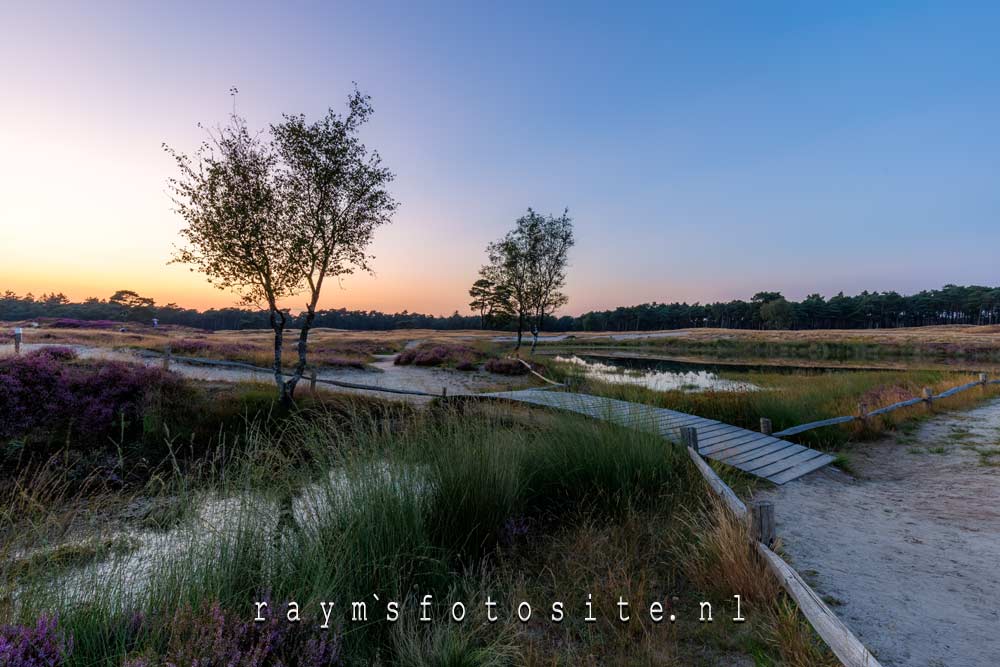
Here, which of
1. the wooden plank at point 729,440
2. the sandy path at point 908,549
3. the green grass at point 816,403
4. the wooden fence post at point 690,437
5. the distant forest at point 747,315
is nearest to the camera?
the sandy path at point 908,549

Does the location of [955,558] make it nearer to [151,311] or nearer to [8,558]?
[8,558]

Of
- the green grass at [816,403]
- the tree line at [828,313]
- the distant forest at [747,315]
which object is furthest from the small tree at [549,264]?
the tree line at [828,313]

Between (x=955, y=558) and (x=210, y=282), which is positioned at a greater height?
(x=210, y=282)

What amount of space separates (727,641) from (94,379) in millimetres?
13499

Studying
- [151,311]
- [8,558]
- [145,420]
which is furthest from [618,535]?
[151,311]

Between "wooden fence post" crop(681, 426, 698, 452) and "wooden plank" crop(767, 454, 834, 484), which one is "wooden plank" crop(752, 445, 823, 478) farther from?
"wooden fence post" crop(681, 426, 698, 452)


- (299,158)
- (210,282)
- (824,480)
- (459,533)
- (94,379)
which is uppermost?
(299,158)

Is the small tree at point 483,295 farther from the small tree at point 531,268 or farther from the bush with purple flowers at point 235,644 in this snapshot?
the bush with purple flowers at point 235,644

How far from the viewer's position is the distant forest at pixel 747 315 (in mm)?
89250

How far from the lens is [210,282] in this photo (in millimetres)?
11648

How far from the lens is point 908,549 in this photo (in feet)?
16.0

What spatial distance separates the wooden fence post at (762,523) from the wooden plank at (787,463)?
4.04 metres

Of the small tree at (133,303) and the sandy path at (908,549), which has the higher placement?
the small tree at (133,303)

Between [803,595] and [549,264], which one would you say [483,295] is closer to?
A: [549,264]
